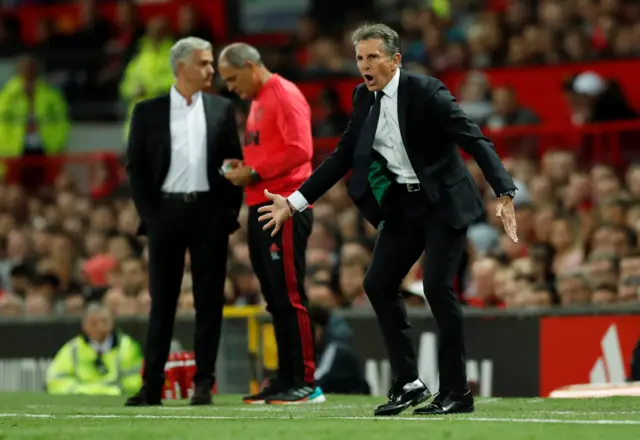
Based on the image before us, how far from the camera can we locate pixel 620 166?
15.7 metres

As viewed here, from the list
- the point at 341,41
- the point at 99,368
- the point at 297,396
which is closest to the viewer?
the point at 297,396

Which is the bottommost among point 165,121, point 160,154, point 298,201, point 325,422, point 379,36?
point 325,422

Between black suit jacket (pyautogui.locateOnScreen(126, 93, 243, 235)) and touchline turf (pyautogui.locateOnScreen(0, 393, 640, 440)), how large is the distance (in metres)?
1.31

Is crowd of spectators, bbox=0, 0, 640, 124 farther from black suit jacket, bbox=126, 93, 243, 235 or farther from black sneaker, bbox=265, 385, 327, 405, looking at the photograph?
black sneaker, bbox=265, 385, 327, 405

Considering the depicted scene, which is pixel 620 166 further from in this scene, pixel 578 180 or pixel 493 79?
pixel 493 79

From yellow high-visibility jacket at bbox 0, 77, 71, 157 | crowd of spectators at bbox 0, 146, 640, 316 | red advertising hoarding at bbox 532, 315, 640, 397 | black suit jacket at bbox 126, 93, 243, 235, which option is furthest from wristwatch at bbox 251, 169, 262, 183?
yellow high-visibility jacket at bbox 0, 77, 71, 157

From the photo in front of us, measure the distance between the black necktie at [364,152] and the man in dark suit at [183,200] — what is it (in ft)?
6.48

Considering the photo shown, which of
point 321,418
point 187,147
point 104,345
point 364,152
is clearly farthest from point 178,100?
point 104,345

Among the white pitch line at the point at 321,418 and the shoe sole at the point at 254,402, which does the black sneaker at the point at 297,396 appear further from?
the white pitch line at the point at 321,418

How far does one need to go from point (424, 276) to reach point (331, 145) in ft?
28.9

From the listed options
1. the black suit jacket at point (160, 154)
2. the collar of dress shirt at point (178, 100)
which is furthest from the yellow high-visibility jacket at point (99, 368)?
the collar of dress shirt at point (178, 100)

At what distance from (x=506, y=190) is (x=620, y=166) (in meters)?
7.70

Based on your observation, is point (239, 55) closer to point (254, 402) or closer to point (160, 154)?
point (160, 154)

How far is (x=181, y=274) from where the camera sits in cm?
1054
